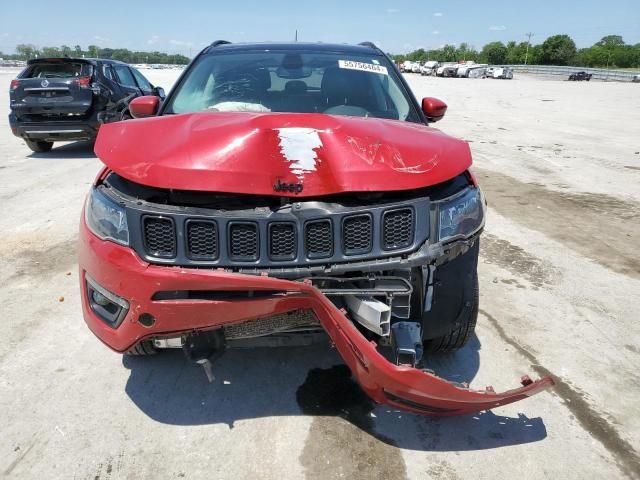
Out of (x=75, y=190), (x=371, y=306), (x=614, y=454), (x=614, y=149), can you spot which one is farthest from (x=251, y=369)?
(x=614, y=149)

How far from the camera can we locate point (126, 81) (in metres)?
10.2

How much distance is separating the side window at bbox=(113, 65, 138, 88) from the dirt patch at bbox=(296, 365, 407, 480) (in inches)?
353

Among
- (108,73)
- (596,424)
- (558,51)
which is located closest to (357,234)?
(596,424)

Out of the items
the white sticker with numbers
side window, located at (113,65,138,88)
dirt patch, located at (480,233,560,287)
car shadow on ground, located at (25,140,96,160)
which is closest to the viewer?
the white sticker with numbers

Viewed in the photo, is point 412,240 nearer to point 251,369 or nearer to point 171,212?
point 171,212

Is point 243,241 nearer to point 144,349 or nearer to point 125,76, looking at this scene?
point 144,349

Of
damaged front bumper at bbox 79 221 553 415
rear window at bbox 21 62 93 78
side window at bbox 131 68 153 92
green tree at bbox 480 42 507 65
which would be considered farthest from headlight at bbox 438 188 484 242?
green tree at bbox 480 42 507 65

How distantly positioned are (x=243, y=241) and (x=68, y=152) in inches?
348

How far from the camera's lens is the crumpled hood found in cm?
202

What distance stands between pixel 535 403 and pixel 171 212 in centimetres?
205

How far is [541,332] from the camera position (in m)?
3.31

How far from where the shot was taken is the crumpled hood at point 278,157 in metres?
2.02

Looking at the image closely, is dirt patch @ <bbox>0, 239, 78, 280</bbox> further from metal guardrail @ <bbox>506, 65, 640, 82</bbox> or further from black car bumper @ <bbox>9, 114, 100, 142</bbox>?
metal guardrail @ <bbox>506, 65, 640, 82</bbox>

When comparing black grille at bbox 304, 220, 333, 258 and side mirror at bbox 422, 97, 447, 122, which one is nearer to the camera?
black grille at bbox 304, 220, 333, 258
